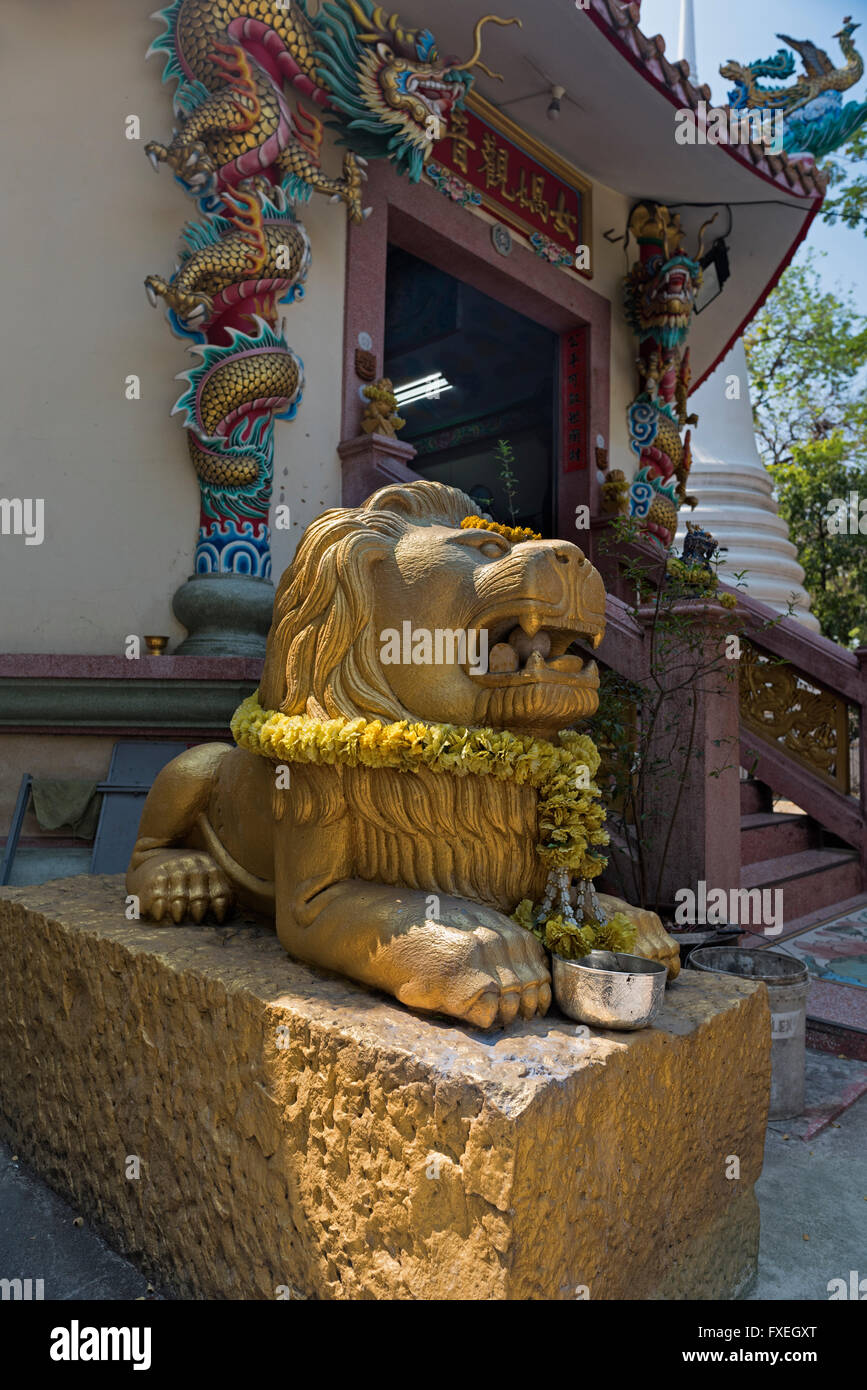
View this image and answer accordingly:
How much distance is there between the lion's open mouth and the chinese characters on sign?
5029 millimetres

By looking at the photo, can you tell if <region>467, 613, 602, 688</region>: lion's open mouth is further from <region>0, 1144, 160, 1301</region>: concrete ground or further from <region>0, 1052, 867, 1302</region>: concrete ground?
<region>0, 1144, 160, 1301</region>: concrete ground

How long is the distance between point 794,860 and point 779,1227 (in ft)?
11.7

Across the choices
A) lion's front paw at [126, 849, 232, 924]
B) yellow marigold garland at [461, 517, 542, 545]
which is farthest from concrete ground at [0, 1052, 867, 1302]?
yellow marigold garland at [461, 517, 542, 545]

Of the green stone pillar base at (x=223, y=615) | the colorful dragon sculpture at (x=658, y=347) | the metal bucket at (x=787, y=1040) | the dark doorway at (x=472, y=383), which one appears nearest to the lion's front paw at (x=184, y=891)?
the metal bucket at (x=787, y=1040)

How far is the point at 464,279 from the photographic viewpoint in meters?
5.85

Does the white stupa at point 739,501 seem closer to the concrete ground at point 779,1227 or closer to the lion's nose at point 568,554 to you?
the concrete ground at point 779,1227

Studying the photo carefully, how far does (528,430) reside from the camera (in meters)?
8.92

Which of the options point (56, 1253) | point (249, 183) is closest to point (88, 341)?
point (249, 183)

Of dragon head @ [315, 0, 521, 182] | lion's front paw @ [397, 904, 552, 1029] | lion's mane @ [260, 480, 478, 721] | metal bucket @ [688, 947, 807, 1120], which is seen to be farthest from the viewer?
dragon head @ [315, 0, 521, 182]

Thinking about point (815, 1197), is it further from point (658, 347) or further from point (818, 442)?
point (818, 442)

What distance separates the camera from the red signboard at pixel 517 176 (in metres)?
5.41

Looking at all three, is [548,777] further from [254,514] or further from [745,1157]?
[254,514]

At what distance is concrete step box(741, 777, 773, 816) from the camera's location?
603 centimetres

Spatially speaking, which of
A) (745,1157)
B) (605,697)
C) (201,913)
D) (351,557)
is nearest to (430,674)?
(351,557)
